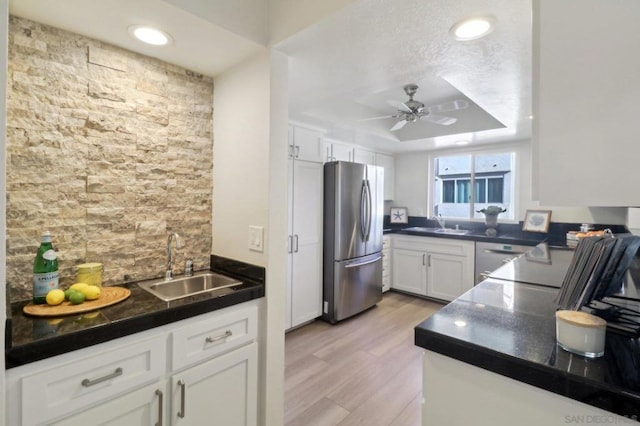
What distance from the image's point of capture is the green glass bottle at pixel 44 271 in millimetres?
1247

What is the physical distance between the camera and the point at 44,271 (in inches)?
50.0

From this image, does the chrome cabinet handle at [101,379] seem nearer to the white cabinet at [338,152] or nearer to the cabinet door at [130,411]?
the cabinet door at [130,411]

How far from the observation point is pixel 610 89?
0.72 metres

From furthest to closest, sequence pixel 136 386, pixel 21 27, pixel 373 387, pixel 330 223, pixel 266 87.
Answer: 1. pixel 330 223
2. pixel 373 387
3. pixel 266 87
4. pixel 21 27
5. pixel 136 386

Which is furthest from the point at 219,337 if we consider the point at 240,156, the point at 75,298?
the point at 240,156

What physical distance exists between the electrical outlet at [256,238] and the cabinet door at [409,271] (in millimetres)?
3094

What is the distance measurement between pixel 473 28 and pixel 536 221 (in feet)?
10.8

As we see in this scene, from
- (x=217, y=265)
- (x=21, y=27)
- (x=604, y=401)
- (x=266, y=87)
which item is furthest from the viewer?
(x=217, y=265)

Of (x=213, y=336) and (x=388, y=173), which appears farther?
(x=388, y=173)

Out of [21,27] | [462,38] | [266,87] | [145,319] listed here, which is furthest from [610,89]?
[21,27]

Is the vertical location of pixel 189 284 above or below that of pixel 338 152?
below

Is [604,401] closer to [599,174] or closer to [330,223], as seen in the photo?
[599,174]

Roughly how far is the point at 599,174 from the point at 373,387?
2.02m

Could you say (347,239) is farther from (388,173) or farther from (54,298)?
(54,298)
